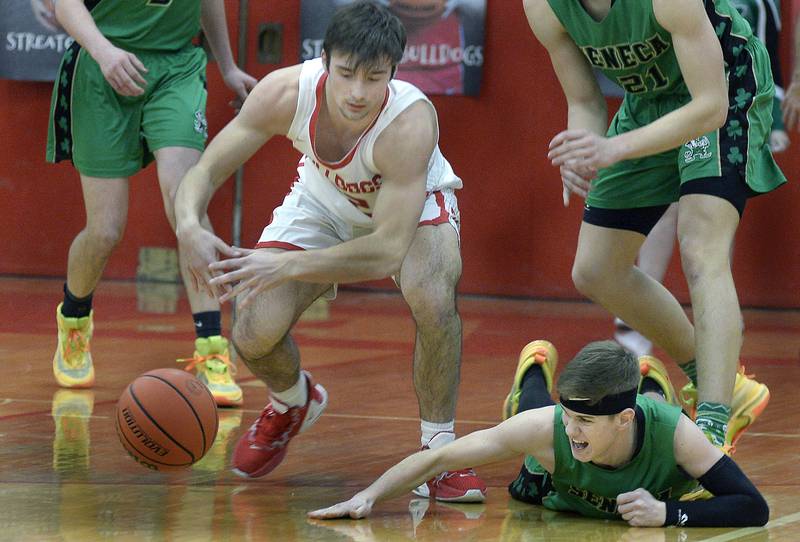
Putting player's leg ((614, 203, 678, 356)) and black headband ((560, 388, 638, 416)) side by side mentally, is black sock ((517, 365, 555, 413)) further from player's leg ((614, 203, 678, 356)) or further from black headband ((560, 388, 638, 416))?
player's leg ((614, 203, 678, 356))

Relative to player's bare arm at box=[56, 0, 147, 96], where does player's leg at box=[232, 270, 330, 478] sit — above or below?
below

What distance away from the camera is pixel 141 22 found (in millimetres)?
5984

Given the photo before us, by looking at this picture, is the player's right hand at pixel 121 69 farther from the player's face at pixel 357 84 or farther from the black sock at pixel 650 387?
the black sock at pixel 650 387

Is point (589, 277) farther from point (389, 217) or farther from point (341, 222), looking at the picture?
point (389, 217)

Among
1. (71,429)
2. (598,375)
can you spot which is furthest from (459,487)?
(71,429)

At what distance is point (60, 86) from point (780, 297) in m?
5.25

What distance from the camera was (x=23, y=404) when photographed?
5.59 meters

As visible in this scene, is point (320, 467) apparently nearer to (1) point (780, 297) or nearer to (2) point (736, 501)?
(2) point (736, 501)

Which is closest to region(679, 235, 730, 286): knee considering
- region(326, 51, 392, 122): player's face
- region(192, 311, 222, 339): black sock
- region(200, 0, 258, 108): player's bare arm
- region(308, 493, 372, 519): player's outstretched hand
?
region(326, 51, 392, 122): player's face

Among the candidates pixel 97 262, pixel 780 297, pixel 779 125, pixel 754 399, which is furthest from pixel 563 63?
pixel 780 297

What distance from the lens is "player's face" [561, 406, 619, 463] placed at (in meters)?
3.75

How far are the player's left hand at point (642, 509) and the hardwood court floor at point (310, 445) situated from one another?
47 mm

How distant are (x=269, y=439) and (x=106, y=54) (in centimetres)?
192

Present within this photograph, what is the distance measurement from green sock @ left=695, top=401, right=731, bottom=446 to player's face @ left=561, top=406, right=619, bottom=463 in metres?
0.55
